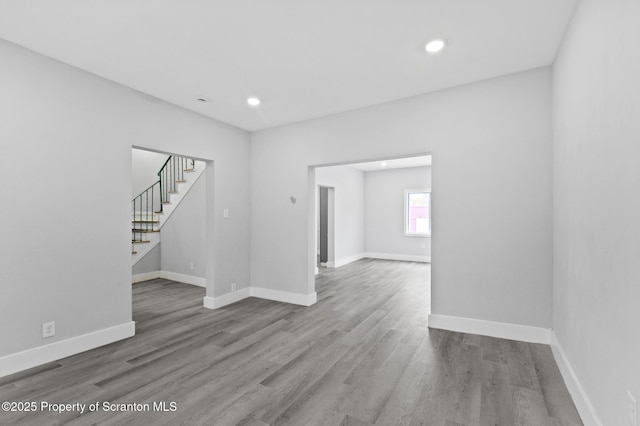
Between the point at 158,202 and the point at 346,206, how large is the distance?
4851 millimetres

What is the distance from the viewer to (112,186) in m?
3.18

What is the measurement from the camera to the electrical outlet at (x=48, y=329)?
8.77ft

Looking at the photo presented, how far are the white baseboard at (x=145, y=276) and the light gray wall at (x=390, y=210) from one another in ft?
18.8

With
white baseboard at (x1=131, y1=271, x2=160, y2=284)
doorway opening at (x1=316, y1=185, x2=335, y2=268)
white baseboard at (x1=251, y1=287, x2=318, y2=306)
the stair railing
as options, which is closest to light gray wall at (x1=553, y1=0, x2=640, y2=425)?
white baseboard at (x1=251, y1=287, x2=318, y2=306)

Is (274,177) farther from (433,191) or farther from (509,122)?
(509,122)

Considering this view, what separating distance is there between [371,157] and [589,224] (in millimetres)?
2441

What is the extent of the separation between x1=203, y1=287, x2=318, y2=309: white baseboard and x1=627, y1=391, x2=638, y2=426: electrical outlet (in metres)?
3.51

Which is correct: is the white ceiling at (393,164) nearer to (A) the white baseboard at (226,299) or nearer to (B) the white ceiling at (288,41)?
(B) the white ceiling at (288,41)

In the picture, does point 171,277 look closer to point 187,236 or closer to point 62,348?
point 187,236

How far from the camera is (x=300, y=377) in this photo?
245cm

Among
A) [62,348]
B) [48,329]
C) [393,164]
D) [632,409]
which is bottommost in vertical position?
[62,348]

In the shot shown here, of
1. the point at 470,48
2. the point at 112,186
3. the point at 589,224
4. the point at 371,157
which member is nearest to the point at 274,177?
the point at 371,157

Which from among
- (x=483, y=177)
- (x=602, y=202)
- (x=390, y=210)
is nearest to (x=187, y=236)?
(x=483, y=177)

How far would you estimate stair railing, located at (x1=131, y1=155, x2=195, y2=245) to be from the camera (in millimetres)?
6465
